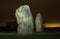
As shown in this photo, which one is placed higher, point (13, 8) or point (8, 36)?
point (13, 8)

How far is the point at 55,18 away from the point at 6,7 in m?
0.89

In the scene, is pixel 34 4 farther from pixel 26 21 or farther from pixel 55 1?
pixel 26 21

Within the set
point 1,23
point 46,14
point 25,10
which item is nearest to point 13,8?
point 1,23

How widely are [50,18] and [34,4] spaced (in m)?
0.37

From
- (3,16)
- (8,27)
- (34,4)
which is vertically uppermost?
(34,4)

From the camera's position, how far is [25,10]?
1.63 m

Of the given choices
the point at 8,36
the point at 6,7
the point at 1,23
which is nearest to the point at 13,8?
the point at 6,7

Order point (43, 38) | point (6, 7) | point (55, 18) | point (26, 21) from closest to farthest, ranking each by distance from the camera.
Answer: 1. point (43, 38)
2. point (26, 21)
3. point (55, 18)
4. point (6, 7)

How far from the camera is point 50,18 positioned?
2.85m

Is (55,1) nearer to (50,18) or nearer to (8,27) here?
(50,18)

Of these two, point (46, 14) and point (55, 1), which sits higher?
point (55, 1)

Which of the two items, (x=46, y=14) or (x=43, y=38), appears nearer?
(x=43, y=38)

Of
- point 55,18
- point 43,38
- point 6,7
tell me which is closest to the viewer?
point 43,38

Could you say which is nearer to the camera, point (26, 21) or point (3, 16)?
point (26, 21)
